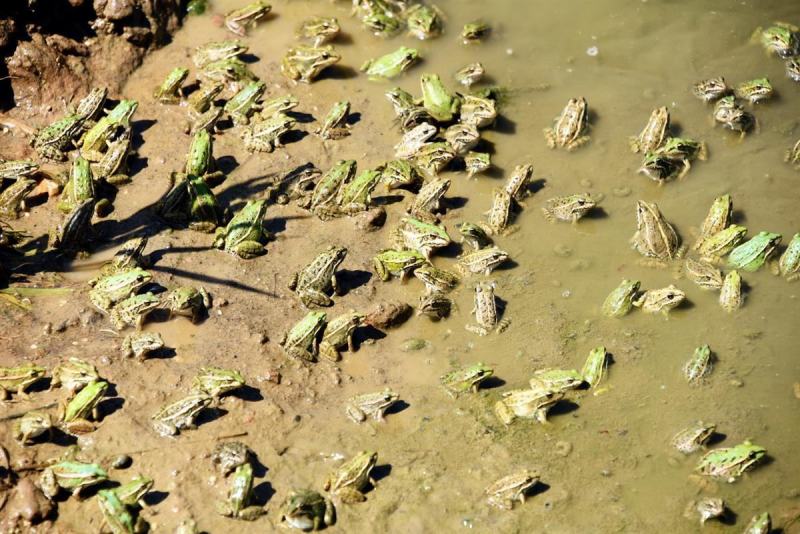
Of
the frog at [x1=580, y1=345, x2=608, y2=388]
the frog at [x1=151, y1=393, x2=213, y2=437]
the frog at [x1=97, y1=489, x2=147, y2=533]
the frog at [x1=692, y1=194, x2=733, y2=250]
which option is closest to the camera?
the frog at [x1=97, y1=489, x2=147, y2=533]

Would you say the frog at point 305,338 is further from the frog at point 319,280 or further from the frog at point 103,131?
the frog at point 103,131

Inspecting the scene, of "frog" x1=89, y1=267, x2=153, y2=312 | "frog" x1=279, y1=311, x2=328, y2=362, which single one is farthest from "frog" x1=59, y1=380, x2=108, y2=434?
"frog" x1=279, y1=311, x2=328, y2=362

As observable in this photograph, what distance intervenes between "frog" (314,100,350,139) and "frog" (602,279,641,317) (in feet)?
12.8

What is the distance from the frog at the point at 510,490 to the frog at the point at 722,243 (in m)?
3.61

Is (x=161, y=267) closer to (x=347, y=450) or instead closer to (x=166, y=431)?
(x=166, y=431)

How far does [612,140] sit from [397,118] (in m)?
2.69

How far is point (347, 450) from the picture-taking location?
8.38m

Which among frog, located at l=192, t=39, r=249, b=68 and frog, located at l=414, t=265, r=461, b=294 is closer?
frog, located at l=414, t=265, r=461, b=294

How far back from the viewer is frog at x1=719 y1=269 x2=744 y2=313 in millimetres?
9688

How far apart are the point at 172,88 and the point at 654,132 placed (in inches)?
236

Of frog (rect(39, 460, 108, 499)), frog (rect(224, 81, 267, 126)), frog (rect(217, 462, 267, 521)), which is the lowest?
frog (rect(217, 462, 267, 521))

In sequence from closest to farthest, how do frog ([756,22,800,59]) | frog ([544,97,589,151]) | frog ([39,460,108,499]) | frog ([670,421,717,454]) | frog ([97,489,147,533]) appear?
frog ([97,489,147,533]) < frog ([39,460,108,499]) < frog ([670,421,717,454]) < frog ([544,97,589,151]) < frog ([756,22,800,59])

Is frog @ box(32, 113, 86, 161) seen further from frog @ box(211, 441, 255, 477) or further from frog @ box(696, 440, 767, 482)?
frog @ box(696, 440, 767, 482)

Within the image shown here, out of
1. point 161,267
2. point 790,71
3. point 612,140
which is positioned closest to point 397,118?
point 612,140
